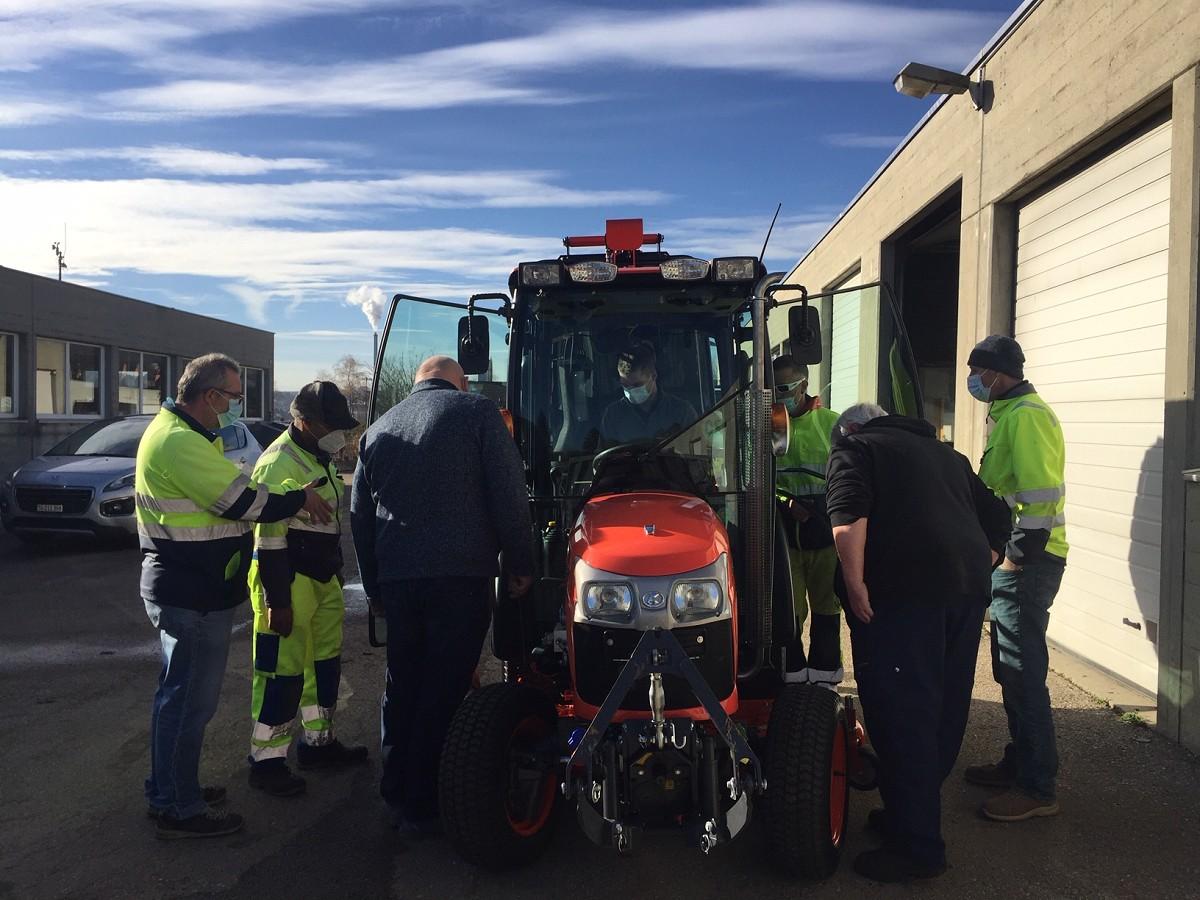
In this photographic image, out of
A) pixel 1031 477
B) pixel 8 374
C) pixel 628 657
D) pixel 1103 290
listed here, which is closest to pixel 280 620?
pixel 628 657

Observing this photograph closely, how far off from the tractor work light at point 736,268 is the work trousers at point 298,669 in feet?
8.14

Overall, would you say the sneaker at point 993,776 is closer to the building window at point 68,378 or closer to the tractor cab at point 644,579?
the tractor cab at point 644,579

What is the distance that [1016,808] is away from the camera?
4.12 metres

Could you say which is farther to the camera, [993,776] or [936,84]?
[936,84]

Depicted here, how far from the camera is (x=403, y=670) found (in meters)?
4.03

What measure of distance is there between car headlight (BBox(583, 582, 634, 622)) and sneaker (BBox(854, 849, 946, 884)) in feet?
4.43

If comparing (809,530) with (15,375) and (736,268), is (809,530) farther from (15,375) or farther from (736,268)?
(15,375)

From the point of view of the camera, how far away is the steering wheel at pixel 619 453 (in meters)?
4.19

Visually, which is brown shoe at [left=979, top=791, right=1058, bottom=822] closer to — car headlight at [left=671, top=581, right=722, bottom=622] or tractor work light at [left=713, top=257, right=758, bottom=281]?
car headlight at [left=671, top=581, right=722, bottom=622]

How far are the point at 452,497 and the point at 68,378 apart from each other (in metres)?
19.0

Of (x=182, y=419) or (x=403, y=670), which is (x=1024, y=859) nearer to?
(x=403, y=670)

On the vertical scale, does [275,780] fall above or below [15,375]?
below

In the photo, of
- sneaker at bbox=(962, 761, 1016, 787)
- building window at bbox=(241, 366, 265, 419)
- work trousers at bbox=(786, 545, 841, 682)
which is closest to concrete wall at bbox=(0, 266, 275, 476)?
building window at bbox=(241, 366, 265, 419)

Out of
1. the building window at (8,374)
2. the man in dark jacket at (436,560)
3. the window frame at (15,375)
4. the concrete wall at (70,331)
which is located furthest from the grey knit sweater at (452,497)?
the window frame at (15,375)
